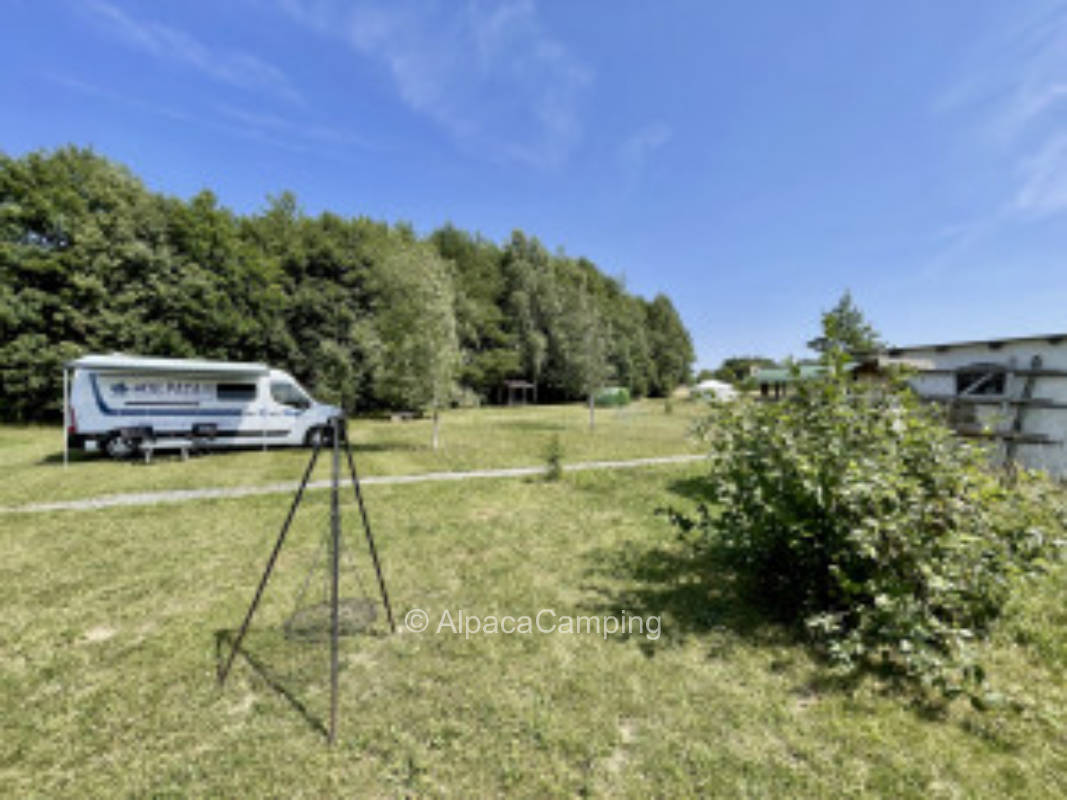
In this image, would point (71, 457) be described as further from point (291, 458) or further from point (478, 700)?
point (478, 700)

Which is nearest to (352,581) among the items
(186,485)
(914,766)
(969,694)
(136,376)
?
(914,766)

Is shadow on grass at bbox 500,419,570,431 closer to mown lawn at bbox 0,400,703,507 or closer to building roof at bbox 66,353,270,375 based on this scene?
mown lawn at bbox 0,400,703,507

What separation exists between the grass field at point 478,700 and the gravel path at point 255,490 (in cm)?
230

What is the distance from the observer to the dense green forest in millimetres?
13023

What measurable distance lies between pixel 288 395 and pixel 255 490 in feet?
16.9

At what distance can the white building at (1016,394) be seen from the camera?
6980 mm

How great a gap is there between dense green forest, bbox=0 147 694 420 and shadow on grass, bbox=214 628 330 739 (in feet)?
29.8

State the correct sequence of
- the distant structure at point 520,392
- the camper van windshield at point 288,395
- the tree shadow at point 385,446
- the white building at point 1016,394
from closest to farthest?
the white building at point 1016,394, the camper van windshield at point 288,395, the tree shadow at point 385,446, the distant structure at point 520,392

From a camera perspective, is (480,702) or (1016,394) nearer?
(480,702)

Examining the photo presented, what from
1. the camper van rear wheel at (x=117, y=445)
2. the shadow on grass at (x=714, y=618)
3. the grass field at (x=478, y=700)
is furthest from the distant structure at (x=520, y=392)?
the grass field at (x=478, y=700)

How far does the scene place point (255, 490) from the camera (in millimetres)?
7805

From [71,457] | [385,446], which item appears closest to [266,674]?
[385,446]

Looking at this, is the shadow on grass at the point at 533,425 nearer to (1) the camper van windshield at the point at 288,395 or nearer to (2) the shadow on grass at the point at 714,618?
(1) the camper van windshield at the point at 288,395

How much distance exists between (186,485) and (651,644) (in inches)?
350
